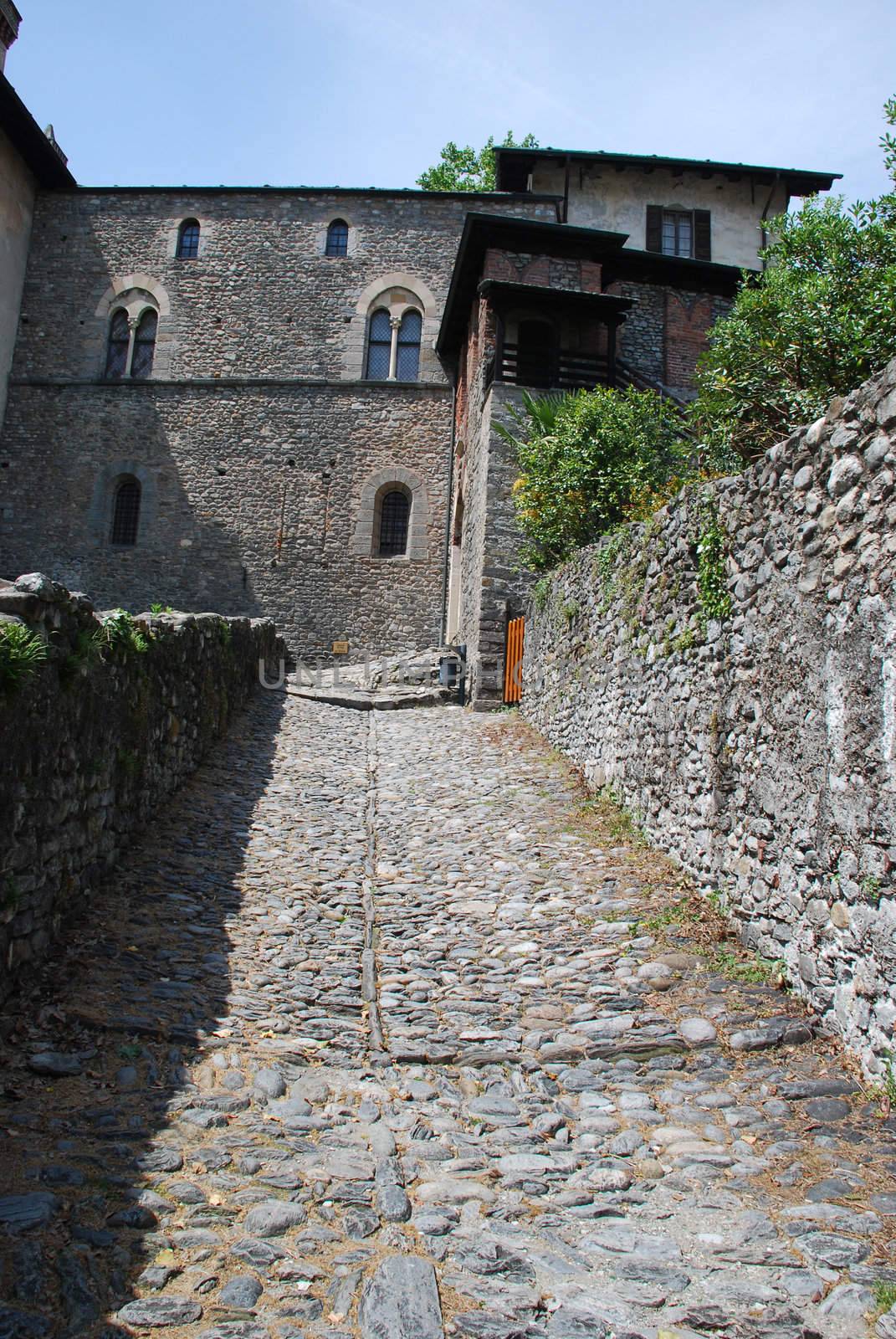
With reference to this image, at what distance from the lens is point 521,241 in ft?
53.4

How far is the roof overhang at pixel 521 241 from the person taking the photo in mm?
15695

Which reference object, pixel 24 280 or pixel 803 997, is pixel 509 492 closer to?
pixel 803 997

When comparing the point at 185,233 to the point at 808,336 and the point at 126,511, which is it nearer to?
the point at 126,511

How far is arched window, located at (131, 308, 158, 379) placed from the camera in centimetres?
2116

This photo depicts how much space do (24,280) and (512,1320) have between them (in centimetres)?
2373

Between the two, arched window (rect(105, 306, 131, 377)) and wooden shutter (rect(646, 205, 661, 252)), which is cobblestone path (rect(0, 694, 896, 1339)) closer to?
arched window (rect(105, 306, 131, 377))

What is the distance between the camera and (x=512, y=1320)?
2.39 metres

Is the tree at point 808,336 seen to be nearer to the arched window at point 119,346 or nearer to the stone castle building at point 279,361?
the stone castle building at point 279,361

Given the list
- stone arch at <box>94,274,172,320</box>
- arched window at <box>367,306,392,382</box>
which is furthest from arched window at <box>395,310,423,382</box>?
stone arch at <box>94,274,172,320</box>

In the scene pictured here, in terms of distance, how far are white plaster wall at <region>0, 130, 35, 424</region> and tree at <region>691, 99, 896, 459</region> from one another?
56.8 ft

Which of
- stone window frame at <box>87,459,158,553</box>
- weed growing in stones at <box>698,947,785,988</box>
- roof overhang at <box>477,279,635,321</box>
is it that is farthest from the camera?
stone window frame at <box>87,459,158,553</box>

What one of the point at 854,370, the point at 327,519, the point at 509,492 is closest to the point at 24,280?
the point at 327,519

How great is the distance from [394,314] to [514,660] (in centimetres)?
1085

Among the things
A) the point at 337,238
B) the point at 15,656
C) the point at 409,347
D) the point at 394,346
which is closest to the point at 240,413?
the point at 394,346
